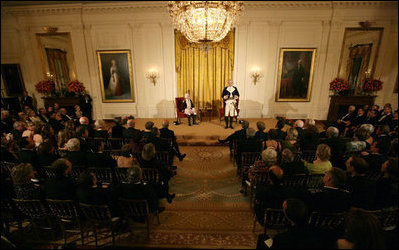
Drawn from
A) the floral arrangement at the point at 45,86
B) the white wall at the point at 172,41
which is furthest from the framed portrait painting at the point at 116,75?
the floral arrangement at the point at 45,86

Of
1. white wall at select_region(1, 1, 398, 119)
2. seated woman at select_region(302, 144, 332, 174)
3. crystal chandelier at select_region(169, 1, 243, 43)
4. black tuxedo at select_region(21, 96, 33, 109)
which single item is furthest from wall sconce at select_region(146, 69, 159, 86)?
seated woman at select_region(302, 144, 332, 174)

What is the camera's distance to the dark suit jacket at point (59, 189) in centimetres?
284

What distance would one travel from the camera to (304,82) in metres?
8.80

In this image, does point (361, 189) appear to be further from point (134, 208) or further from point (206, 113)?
point (206, 113)

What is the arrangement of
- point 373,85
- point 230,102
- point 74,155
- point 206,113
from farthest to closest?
point 206,113 < point 373,85 < point 230,102 < point 74,155

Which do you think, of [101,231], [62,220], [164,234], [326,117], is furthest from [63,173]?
[326,117]

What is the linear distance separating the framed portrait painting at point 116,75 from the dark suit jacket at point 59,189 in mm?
6776

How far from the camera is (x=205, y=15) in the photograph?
14.0 ft

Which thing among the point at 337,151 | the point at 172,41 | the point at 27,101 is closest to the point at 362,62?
the point at 337,151

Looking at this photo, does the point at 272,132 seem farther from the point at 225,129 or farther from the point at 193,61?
the point at 193,61

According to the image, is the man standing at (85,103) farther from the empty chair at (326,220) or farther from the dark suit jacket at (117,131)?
the empty chair at (326,220)

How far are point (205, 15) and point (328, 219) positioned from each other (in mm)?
4057

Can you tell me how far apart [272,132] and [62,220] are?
395cm

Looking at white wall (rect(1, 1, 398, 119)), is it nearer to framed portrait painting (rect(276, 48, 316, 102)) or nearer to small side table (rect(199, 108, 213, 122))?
framed portrait painting (rect(276, 48, 316, 102))
